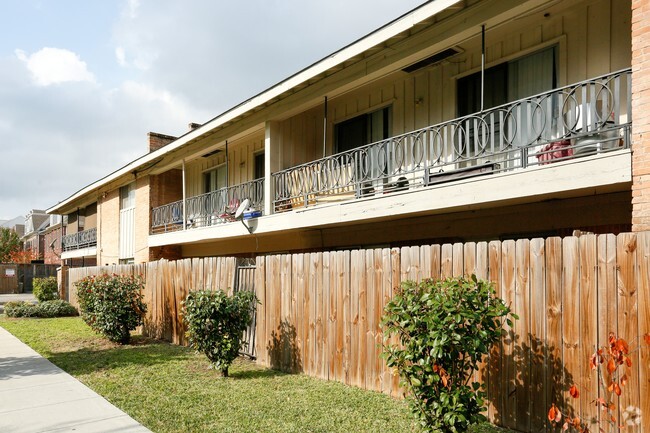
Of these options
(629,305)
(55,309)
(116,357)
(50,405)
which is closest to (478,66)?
(629,305)

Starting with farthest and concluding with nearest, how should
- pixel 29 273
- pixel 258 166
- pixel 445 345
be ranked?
pixel 29 273, pixel 258 166, pixel 445 345

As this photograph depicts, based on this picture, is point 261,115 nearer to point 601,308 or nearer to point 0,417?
point 0,417

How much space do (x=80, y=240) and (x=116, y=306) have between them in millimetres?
18846

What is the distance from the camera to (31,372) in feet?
28.9

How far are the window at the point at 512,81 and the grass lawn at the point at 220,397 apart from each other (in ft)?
18.0

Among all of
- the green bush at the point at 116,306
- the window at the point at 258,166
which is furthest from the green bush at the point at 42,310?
the window at the point at 258,166

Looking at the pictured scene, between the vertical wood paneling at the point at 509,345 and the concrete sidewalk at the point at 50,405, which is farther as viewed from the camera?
the concrete sidewalk at the point at 50,405

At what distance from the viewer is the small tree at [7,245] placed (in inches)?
1975

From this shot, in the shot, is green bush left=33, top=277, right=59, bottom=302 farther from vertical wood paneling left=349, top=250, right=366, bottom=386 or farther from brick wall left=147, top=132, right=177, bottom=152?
vertical wood paneling left=349, top=250, right=366, bottom=386

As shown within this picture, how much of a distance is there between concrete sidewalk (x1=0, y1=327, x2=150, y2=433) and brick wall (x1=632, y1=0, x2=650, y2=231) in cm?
598

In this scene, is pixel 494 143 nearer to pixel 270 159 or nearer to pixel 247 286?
pixel 247 286

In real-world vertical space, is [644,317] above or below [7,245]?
below

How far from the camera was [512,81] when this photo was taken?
893 centimetres

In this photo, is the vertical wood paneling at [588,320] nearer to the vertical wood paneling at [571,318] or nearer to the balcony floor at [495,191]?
the vertical wood paneling at [571,318]
